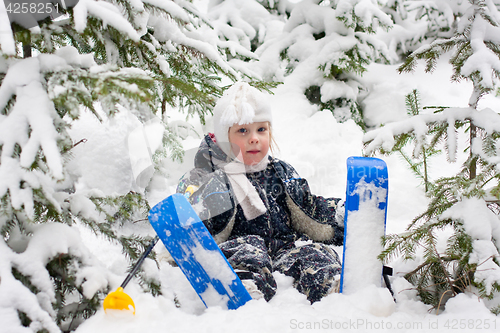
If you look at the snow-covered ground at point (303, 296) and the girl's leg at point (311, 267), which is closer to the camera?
the snow-covered ground at point (303, 296)

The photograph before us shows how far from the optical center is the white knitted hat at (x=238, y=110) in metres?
1.91

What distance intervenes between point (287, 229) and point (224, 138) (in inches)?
28.5

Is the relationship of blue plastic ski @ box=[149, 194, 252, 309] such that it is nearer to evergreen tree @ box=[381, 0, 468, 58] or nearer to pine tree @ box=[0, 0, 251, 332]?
pine tree @ box=[0, 0, 251, 332]

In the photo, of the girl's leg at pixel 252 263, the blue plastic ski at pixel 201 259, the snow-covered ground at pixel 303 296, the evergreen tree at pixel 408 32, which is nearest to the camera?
the snow-covered ground at pixel 303 296

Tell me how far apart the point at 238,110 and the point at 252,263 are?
888 mm

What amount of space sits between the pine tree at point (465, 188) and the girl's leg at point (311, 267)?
1.21 feet

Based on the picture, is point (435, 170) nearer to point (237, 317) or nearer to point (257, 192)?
point (257, 192)

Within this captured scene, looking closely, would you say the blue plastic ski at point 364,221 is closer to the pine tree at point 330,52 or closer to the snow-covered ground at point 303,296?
the snow-covered ground at point 303,296

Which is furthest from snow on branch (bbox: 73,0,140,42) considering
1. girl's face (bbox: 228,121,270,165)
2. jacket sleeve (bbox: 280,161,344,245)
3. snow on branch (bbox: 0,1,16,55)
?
jacket sleeve (bbox: 280,161,344,245)

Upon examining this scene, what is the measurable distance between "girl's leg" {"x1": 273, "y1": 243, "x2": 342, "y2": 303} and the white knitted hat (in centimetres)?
75

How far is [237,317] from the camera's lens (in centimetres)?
129

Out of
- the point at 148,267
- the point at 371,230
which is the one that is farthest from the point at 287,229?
the point at 148,267

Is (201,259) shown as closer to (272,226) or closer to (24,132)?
(272,226)

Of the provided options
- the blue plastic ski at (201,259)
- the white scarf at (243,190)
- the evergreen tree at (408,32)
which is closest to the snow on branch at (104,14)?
the blue plastic ski at (201,259)
